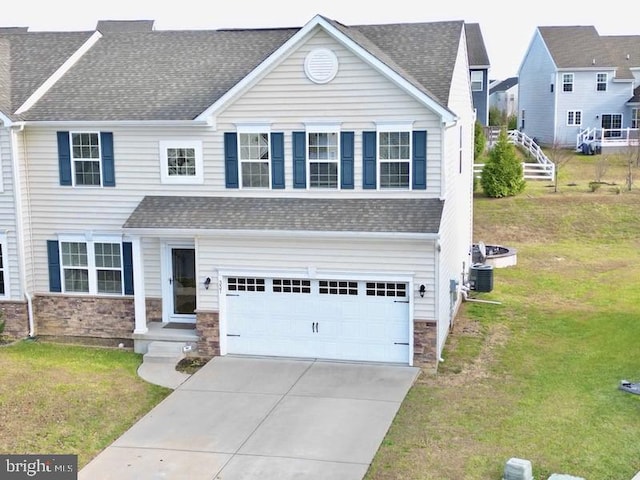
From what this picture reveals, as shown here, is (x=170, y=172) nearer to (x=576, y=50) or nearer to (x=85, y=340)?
(x=85, y=340)

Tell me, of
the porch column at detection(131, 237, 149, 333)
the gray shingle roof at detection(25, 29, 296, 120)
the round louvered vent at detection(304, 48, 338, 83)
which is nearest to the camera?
the round louvered vent at detection(304, 48, 338, 83)

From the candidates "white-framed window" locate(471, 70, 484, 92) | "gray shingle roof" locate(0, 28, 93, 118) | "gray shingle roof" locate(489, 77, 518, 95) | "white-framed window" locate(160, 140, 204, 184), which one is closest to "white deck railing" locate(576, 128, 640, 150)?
"white-framed window" locate(471, 70, 484, 92)

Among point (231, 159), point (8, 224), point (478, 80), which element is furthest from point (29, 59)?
point (478, 80)

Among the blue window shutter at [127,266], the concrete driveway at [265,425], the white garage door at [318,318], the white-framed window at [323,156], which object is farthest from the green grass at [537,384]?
the blue window shutter at [127,266]

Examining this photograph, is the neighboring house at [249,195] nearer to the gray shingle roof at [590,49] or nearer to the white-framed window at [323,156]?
the white-framed window at [323,156]

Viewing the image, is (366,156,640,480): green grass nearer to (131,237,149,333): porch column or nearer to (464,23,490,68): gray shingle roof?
(131,237,149,333): porch column
